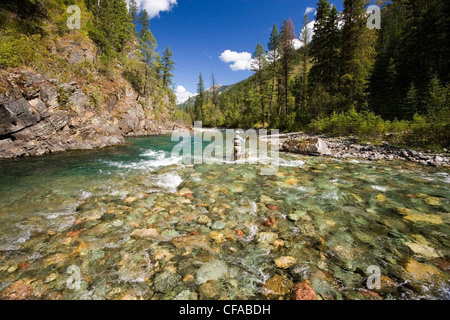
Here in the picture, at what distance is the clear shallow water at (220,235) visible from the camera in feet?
8.97

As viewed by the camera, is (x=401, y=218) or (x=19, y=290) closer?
(x=19, y=290)

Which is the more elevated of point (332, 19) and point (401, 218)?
point (332, 19)

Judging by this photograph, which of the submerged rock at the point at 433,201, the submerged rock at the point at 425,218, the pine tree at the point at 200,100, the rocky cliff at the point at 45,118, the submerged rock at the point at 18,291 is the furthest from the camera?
the pine tree at the point at 200,100

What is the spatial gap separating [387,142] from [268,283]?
15.1 metres

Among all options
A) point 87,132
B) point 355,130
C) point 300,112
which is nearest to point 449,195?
point 355,130

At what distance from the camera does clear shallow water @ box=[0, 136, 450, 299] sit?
2.73m

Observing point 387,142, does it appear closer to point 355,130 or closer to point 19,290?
point 355,130

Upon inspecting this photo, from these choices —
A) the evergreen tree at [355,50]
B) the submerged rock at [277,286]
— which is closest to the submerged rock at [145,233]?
the submerged rock at [277,286]

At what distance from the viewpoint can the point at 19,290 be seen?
8.54 ft

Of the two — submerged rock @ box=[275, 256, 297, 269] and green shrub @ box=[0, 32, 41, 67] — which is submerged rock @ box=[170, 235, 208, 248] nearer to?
submerged rock @ box=[275, 256, 297, 269]

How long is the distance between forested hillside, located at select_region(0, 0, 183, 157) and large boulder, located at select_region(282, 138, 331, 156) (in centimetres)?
1505

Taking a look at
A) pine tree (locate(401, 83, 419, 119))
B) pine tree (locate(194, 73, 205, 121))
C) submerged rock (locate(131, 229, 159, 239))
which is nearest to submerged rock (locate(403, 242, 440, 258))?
submerged rock (locate(131, 229, 159, 239))

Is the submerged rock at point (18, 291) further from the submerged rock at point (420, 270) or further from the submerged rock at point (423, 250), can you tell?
the submerged rock at point (423, 250)

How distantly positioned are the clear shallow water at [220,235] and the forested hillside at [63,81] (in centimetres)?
598
